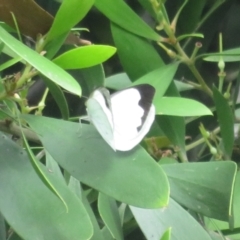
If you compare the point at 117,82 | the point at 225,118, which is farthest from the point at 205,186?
the point at 117,82

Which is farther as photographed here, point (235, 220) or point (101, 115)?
point (235, 220)

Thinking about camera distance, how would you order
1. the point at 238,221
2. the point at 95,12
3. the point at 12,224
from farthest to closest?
the point at 95,12 < the point at 238,221 < the point at 12,224

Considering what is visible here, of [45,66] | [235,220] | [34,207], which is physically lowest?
[235,220]

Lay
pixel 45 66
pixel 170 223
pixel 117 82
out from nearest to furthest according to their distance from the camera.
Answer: pixel 45 66 < pixel 170 223 < pixel 117 82

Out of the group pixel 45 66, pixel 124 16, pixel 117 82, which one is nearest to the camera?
pixel 45 66

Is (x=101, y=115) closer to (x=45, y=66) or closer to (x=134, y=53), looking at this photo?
(x=45, y=66)

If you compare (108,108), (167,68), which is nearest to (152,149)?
(167,68)

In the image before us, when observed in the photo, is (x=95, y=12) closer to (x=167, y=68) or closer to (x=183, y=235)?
(x=167, y=68)
